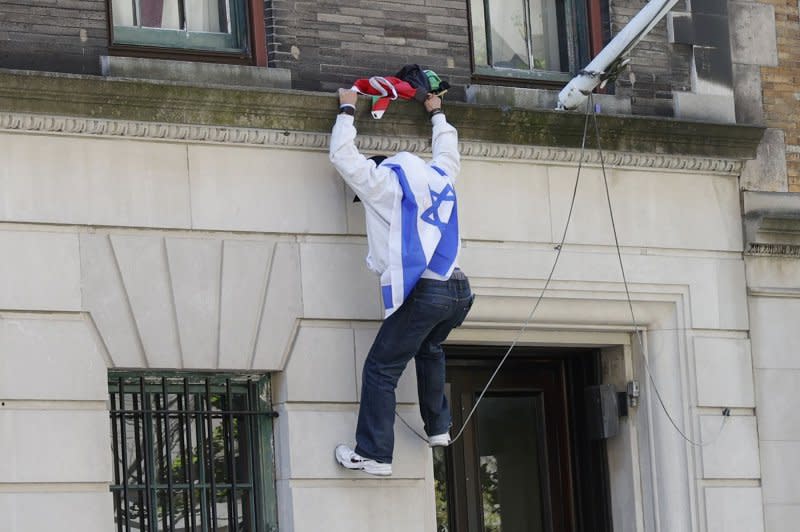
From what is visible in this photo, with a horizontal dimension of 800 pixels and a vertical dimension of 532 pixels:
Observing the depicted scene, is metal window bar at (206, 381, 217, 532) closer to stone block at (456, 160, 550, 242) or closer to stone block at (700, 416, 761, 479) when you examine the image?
stone block at (456, 160, 550, 242)

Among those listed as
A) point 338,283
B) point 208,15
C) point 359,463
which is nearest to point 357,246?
point 338,283

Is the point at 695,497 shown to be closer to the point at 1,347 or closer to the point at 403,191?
the point at 403,191

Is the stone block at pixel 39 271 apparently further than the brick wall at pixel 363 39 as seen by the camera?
No

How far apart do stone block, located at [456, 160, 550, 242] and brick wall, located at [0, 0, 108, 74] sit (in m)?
2.50

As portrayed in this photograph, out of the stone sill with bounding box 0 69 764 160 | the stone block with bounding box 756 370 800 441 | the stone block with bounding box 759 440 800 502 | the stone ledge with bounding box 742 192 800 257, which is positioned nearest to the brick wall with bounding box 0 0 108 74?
the stone sill with bounding box 0 69 764 160

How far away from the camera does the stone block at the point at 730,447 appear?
13.4 m

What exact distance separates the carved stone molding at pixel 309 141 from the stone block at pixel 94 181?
0.06 m

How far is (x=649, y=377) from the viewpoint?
13508 millimetres

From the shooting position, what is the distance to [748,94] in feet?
46.9

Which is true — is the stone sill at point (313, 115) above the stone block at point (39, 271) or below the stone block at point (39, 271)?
above

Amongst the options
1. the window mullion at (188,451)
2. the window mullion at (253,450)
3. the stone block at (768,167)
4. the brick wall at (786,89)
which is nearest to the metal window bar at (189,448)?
the window mullion at (188,451)

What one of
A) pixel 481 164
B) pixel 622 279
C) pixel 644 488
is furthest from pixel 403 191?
pixel 644 488

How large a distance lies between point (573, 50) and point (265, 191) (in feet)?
9.17

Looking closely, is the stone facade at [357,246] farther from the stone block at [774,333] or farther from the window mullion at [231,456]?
the window mullion at [231,456]
